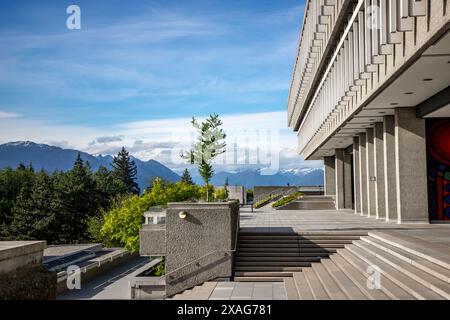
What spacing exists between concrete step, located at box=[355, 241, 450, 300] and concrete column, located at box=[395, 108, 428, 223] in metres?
7.42

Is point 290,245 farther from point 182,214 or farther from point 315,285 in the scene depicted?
point 182,214

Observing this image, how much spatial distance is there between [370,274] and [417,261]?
63.5 inches

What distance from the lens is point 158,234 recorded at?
18812 mm

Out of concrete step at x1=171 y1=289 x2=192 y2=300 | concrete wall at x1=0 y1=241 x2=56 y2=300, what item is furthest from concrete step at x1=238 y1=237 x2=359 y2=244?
concrete wall at x1=0 y1=241 x2=56 y2=300

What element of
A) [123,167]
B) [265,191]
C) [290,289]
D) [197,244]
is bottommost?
[290,289]

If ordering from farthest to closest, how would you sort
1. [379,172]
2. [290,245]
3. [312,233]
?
[379,172] → [312,233] → [290,245]

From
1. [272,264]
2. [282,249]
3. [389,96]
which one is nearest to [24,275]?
[272,264]

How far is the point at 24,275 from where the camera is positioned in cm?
993

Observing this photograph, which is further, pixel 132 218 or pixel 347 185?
pixel 347 185

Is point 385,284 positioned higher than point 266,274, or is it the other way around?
point 385,284

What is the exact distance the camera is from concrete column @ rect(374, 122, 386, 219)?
2792 cm

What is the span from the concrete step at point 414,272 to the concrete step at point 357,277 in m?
0.87
